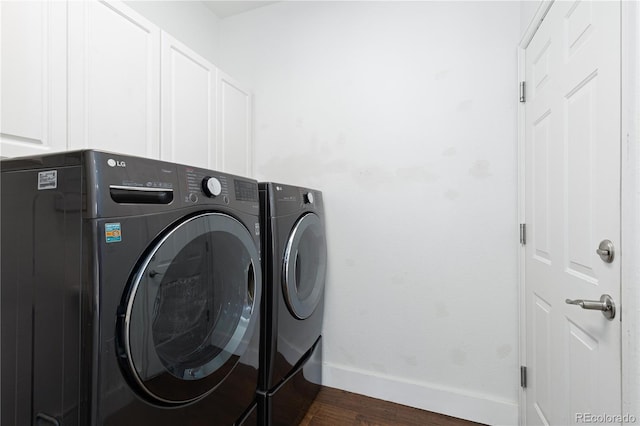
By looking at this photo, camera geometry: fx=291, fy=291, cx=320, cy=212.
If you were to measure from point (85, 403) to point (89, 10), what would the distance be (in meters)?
1.40

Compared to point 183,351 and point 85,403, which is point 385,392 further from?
point 85,403

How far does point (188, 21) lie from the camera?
2090 mm

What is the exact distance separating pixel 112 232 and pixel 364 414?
169cm

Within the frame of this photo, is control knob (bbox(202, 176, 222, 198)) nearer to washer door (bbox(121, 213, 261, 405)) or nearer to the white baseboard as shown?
washer door (bbox(121, 213, 261, 405))

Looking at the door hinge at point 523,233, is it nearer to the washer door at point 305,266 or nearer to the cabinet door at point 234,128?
the washer door at point 305,266

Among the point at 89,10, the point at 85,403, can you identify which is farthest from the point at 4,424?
the point at 89,10

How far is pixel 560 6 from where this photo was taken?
114 centimetres

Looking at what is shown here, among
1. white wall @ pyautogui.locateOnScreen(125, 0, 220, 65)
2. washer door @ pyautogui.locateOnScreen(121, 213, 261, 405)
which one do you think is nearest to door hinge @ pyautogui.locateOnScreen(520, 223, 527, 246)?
washer door @ pyautogui.locateOnScreen(121, 213, 261, 405)

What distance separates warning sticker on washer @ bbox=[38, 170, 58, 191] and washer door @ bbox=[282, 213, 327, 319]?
0.88 meters

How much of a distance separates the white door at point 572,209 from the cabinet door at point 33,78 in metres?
1.81

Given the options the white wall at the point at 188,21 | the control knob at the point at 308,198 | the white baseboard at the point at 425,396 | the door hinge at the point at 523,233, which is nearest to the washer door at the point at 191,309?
the control knob at the point at 308,198

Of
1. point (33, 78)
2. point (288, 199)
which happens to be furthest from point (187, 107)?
point (288, 199)

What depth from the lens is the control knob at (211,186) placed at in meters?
0.96

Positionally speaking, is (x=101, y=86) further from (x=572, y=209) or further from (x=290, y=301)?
(x=572, y=209)
